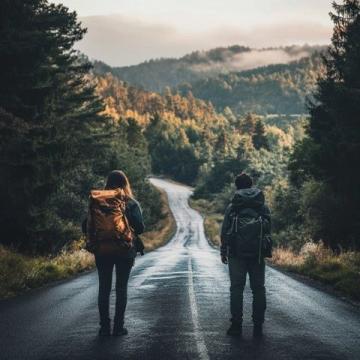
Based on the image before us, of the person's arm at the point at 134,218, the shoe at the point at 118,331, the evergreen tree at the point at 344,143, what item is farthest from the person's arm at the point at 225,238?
the evergreen tree at the point at 344,143

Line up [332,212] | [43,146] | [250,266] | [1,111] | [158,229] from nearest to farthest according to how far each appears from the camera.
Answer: [250,266] → [1,111] → [43,146] → [332,212] → [158,229]

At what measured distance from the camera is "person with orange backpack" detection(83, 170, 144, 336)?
6.90 meters

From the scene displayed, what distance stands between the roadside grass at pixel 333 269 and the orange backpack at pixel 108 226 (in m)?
6.68

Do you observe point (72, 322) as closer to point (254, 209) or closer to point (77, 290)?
point (254, 209)

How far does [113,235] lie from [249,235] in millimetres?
1911

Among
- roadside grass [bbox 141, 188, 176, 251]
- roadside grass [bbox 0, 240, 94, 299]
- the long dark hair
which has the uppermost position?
the long dark hair

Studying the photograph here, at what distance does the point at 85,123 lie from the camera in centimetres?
4056

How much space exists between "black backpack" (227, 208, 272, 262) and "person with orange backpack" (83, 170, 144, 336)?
1337mm

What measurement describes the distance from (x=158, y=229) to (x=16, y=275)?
226 feet

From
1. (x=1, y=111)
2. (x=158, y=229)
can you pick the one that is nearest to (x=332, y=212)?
(x=1, y=111)

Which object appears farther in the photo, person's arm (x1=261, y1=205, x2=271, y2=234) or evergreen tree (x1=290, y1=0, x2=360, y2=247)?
evergreen tree (x1=290, y1=0, x2=360, y2=247)

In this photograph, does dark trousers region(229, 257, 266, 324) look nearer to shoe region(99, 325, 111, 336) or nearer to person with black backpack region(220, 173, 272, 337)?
person with black backpack region(220, 173, 272, 337)

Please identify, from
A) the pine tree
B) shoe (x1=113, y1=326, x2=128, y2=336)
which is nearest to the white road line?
shoe (x1=113, y1=326, x2=128, y2=336)

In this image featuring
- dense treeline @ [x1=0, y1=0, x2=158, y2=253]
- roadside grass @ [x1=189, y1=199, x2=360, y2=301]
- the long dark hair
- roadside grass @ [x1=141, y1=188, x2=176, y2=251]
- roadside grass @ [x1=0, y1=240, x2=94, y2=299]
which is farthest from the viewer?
roadside grass @ [x1=141, y1=188, x2=176, y2=251]
